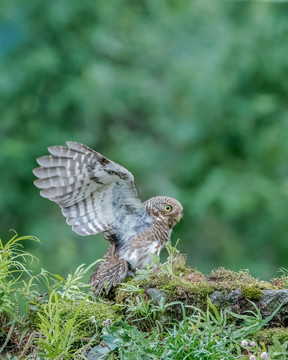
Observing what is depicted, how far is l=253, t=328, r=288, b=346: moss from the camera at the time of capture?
3809 millimetres

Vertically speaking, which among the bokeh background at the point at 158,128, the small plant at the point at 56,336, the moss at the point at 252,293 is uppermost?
the bokeh background at the point at 158,128

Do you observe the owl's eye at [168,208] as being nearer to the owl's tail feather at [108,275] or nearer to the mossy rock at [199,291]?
the owl's tail feather at [108,275]

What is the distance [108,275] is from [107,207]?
0.64 metres

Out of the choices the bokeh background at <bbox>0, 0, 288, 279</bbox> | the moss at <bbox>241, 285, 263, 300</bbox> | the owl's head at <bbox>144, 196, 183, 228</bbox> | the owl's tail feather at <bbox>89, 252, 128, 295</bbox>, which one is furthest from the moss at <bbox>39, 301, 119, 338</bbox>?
the bokeh background at <bbox>0, 0, 288, 279</bbox>

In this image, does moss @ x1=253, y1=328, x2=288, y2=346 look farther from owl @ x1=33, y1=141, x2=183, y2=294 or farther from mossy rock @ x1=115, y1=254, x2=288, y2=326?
owl @ x1=33, y1=141, x2=183, y2=294

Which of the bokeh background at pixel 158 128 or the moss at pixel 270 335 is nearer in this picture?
the moss at pixel 270 335

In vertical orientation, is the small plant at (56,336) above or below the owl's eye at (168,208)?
below

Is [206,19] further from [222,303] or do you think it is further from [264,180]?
[222,303]

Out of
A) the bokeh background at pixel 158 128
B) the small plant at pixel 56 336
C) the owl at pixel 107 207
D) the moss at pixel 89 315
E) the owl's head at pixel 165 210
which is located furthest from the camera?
the bokeh background at pixel 158 128

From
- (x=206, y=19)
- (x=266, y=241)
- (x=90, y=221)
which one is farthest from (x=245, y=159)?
(x=90, y=221)

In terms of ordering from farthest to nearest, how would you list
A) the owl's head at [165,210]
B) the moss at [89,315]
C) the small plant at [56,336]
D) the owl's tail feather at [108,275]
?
the owl's head at [165,210] → the owl's tail feather at [108,275] → the moss at [89,315] → the small plant at [56,336]

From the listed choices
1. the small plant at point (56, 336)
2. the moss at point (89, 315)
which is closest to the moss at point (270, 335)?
the moss at point (89, 315)

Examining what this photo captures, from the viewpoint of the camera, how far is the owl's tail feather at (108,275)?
482cm

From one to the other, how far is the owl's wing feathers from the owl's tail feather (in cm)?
29
